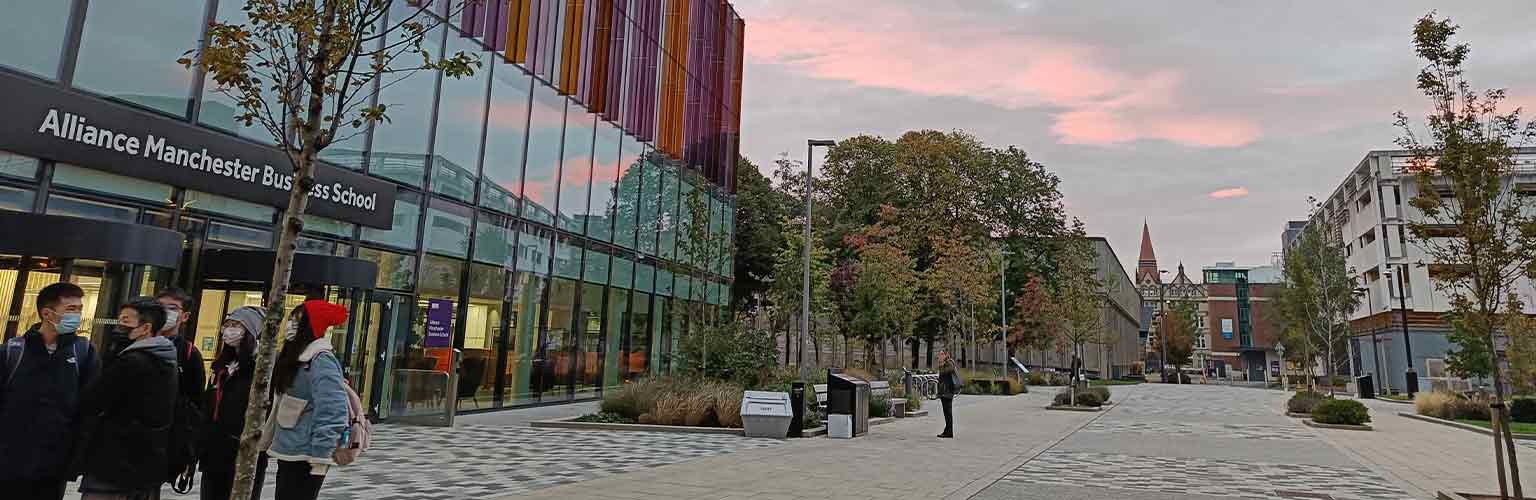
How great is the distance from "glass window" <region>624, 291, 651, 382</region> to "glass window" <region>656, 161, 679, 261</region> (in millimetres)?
1882

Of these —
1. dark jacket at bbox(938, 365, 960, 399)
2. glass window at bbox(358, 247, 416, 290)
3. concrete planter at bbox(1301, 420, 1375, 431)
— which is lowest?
concrete planter at bbox(1301, 420, 1375, 431)

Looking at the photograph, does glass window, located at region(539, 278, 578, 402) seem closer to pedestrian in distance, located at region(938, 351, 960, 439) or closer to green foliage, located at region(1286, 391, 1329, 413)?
pedestrian in distance, located at region(938, 351, 960, 439)

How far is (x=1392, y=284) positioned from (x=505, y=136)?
55.9m

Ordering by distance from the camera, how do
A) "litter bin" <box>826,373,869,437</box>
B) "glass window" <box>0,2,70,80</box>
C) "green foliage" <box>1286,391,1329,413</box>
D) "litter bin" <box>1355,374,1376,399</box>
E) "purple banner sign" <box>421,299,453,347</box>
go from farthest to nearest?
1. "litter bin" <box>1355,374,1376,399</box>
2. "green foliage" <box>1286,391,1329,413</box>
3. "purple banner sign" <box>421,299,453,347</box>
4. "litter bin" <box>826,373,869,437</box>
5. "glass window" <box>0,2,70,80</box>

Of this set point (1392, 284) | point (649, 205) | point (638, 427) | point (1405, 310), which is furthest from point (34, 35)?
point (1392, 284)

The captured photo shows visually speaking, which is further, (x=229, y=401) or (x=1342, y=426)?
(x=1342, y=426)

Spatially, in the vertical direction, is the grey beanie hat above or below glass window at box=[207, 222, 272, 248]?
below

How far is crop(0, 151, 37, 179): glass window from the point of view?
10211mm

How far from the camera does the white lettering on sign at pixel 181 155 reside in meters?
10.6

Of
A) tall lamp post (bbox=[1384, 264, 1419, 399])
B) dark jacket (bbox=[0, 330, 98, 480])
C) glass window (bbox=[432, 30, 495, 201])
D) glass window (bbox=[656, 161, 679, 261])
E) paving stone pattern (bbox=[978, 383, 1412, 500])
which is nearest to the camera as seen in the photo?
dark jacket (bbox=[0, 330, 98, 480])

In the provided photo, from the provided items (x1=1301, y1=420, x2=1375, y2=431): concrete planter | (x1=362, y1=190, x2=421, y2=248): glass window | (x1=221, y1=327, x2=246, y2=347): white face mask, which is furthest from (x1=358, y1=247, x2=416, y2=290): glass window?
(x1=1301, y1=420, x2=1375, y2=431): concrete planter

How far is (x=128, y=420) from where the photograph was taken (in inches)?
172

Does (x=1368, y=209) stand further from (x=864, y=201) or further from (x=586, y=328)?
(x=586, y=328)

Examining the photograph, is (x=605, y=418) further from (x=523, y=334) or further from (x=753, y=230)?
(x=753, y=230)
